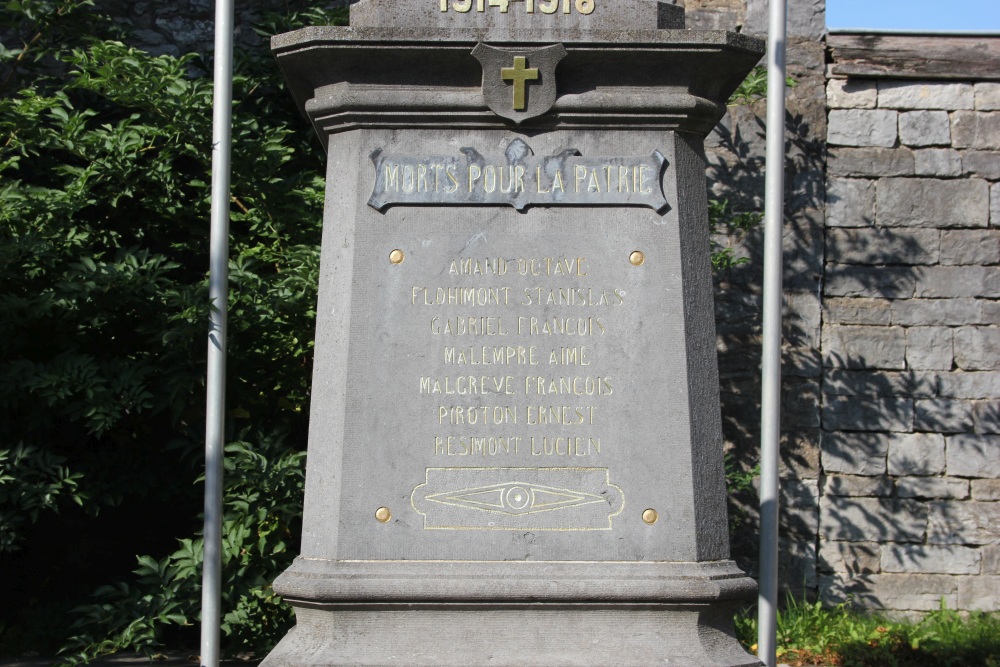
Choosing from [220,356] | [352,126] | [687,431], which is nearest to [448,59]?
[352,126]

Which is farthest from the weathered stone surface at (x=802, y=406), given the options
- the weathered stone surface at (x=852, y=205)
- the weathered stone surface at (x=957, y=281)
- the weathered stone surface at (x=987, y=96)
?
the weathered stone surface at (x=987, y=96)

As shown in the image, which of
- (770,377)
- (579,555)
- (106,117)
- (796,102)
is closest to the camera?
(579,555)

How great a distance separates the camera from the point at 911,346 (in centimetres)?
753

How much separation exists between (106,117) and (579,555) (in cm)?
459

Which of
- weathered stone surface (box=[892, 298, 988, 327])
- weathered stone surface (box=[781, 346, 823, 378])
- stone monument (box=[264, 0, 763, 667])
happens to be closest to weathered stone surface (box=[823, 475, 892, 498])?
weathered stone surface (box=[781, 346, 823, 378])

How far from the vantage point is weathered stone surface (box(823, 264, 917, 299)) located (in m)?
7.54

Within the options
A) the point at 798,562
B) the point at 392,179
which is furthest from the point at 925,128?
the point at 392,179

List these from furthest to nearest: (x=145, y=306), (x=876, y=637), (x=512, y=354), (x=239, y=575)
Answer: (x=876, y=637) < (x=145, y=306) < (x=239, y=575) < (x=512, y=354)

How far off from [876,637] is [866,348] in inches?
68.9

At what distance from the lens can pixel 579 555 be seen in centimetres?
367

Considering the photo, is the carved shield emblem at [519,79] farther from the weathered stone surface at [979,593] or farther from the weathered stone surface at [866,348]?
the weathered stone surface at [979,593]

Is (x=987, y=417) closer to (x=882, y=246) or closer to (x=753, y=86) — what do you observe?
(x=882, y=246)

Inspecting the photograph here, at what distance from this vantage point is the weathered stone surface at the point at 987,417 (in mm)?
7504

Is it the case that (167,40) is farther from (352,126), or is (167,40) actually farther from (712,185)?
(352,126)
